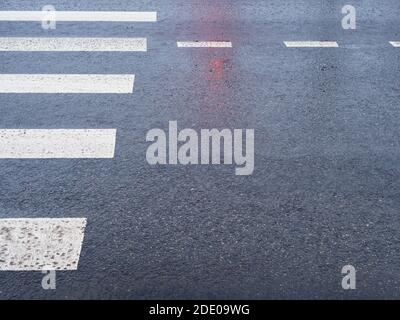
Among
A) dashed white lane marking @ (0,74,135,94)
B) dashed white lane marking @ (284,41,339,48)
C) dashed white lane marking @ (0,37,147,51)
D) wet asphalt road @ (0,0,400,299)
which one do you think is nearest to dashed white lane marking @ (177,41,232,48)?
wet asphalt road @ (0,0,400,299)

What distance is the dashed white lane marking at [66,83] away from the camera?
311 inches

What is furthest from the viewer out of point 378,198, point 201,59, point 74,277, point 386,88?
point 201,59

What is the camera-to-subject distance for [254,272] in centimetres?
468

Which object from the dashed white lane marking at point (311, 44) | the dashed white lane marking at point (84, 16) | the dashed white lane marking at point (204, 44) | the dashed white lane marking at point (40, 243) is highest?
the dashed white lane marking at point (40, 243)

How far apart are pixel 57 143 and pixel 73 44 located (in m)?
3.19

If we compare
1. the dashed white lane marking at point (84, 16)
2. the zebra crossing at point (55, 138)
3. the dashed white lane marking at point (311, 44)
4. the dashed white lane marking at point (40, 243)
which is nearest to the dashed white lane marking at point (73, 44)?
the zebra crossing at point (55, 138)

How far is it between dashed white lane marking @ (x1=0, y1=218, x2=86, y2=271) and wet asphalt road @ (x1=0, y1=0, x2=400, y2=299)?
0.09 metres

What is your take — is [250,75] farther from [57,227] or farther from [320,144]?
[57,227]

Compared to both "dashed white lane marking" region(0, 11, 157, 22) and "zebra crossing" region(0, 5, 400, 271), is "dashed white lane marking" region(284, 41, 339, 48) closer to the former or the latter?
"zebra crossing" region(0, 5, 400, 271)

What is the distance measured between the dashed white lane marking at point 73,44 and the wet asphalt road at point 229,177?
24 centimetres

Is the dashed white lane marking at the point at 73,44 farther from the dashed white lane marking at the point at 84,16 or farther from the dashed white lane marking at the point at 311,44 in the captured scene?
the dashed white lane marking at the point at 311,44
